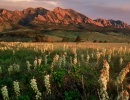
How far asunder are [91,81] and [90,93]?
113 centimetres

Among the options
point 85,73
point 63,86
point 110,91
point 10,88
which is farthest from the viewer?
point 85,73

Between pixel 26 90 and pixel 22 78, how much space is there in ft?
4.96

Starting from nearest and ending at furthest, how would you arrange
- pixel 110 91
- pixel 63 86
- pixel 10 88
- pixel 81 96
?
pixel 81 96, pixel 110 91, pixel 63 86, pixel 10 88

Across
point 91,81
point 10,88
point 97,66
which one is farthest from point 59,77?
point 97,66

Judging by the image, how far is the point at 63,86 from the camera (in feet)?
38.5

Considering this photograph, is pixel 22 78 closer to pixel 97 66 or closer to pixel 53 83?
pixel 53 83

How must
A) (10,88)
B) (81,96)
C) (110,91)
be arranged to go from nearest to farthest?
(81,96), (110,91), (10,88)

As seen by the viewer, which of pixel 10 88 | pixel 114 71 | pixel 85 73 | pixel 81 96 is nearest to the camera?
pixel 81 96

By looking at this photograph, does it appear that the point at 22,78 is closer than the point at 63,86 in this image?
No

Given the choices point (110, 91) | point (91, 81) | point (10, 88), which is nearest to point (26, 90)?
point (10, 88)

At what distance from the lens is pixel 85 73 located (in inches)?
530

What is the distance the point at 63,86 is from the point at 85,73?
6.59 feet

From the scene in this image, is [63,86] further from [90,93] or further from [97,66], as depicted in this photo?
[97,66]

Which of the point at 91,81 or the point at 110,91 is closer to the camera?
the point at 110,91
